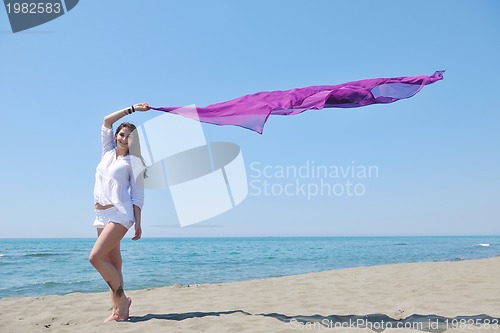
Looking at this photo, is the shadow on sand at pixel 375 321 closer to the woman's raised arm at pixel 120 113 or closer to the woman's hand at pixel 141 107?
the woman's raised arm at pixel 120 113

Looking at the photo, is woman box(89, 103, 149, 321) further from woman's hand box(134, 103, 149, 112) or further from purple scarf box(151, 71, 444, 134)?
purple scarf box(151, 71, 444, 134)

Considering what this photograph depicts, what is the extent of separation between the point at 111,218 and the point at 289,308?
2.45 m

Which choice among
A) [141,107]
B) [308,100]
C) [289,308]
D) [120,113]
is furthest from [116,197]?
[289,308]

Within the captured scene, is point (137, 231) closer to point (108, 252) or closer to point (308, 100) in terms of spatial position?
point (108, 252)

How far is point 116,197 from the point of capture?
3.92 meters

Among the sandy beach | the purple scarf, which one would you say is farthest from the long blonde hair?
the sandy beach

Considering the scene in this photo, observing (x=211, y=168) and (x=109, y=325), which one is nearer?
(x=109, y=325)

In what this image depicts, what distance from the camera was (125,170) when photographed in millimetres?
4008

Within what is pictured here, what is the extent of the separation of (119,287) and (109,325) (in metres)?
0.36

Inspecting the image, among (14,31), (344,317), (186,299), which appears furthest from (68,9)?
(344,317)

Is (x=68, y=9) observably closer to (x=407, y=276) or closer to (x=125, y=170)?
(x=125, y=170)

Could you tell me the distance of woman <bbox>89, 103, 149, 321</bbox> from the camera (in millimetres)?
3873

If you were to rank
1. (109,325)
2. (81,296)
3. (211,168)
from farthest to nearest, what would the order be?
(211,168) < (81,296) < (109,325)

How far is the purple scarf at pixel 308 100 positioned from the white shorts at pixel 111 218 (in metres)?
1.29
